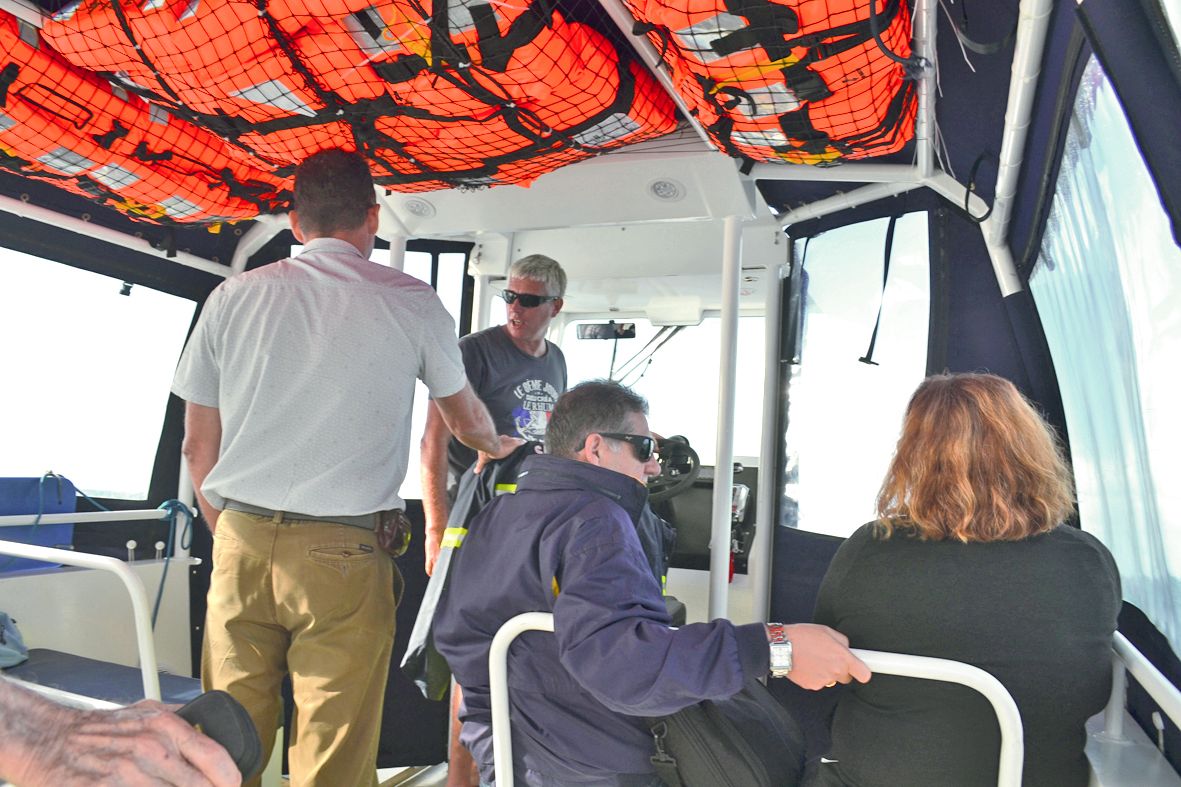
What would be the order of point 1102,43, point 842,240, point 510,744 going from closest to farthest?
point 1102,43 → point 510,744 → point 842,240

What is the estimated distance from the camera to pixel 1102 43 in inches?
49.7

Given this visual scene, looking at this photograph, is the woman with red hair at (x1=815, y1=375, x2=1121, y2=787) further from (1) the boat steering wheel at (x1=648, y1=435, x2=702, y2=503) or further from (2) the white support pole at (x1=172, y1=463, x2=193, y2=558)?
(2) the white support pole at (x1=172, y1=463, x2=193, y2=558)

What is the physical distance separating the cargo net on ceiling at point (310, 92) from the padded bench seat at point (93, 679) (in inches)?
59.9

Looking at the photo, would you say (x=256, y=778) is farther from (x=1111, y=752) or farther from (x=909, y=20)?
(x=909, y=20)

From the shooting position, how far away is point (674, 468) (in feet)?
10.2

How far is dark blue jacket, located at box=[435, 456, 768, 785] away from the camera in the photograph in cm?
141

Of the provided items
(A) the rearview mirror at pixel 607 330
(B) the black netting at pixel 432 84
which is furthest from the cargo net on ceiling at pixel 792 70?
(A) the rearview mirror at pixel 607 330

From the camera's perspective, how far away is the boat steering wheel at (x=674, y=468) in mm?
2719

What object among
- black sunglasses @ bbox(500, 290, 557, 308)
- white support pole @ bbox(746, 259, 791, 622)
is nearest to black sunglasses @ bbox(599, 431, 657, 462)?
black sunglasses @ bbox(500, 290, 557, 308)

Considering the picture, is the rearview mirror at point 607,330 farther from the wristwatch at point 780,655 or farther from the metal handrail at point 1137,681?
the wristwatch at point 780,655

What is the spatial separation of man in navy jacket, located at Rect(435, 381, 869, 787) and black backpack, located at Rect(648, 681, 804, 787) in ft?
0.30

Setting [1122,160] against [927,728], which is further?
[1122,160]

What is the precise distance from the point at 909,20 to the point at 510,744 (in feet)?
5.06

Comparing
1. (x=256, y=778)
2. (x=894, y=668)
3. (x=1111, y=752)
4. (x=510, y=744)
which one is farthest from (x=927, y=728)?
(x=256, y=778)
